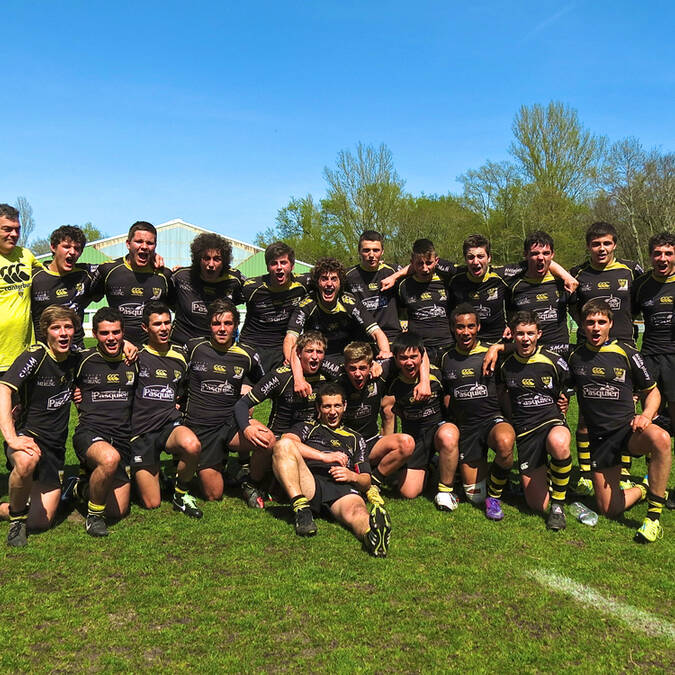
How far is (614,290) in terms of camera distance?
230 inches

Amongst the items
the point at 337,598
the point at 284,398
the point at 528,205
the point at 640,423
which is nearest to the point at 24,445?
the point at 284,398

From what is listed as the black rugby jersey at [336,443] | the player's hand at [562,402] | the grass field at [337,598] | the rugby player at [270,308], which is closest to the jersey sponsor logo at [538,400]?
the player's hand at [562,402]

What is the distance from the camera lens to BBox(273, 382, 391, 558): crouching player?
4672 millimetres

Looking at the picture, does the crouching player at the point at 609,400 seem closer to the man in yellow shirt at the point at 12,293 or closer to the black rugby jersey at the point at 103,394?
the black rugby jersey at the point at 103,394

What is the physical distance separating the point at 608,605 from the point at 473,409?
2213 mm

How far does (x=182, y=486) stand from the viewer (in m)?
5.30

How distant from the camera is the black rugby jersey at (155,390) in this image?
5395 millimetres

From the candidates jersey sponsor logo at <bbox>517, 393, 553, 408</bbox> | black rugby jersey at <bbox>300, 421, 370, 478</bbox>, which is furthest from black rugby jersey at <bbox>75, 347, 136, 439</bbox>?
jersey sponsor logo at <bbox>517, 393, 553, 408</bbox>

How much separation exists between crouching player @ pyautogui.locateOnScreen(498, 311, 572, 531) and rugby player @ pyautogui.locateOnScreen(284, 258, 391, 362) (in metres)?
1.22

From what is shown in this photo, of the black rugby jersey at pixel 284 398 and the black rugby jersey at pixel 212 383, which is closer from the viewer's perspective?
the black rugby jersey at pixel 284 398

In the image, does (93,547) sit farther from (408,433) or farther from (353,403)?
(408,433)

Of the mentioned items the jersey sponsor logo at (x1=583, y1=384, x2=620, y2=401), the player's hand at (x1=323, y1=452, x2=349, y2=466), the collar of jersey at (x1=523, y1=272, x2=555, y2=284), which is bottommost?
the player's hand at (x1=323, y1=452, x2=349, y2=466)

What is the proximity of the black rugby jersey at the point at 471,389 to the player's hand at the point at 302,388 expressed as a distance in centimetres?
132

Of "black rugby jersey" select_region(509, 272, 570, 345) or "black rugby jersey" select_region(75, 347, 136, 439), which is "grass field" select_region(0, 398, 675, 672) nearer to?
"black rugby jersey" select_region(75, 347, 136, 439)
